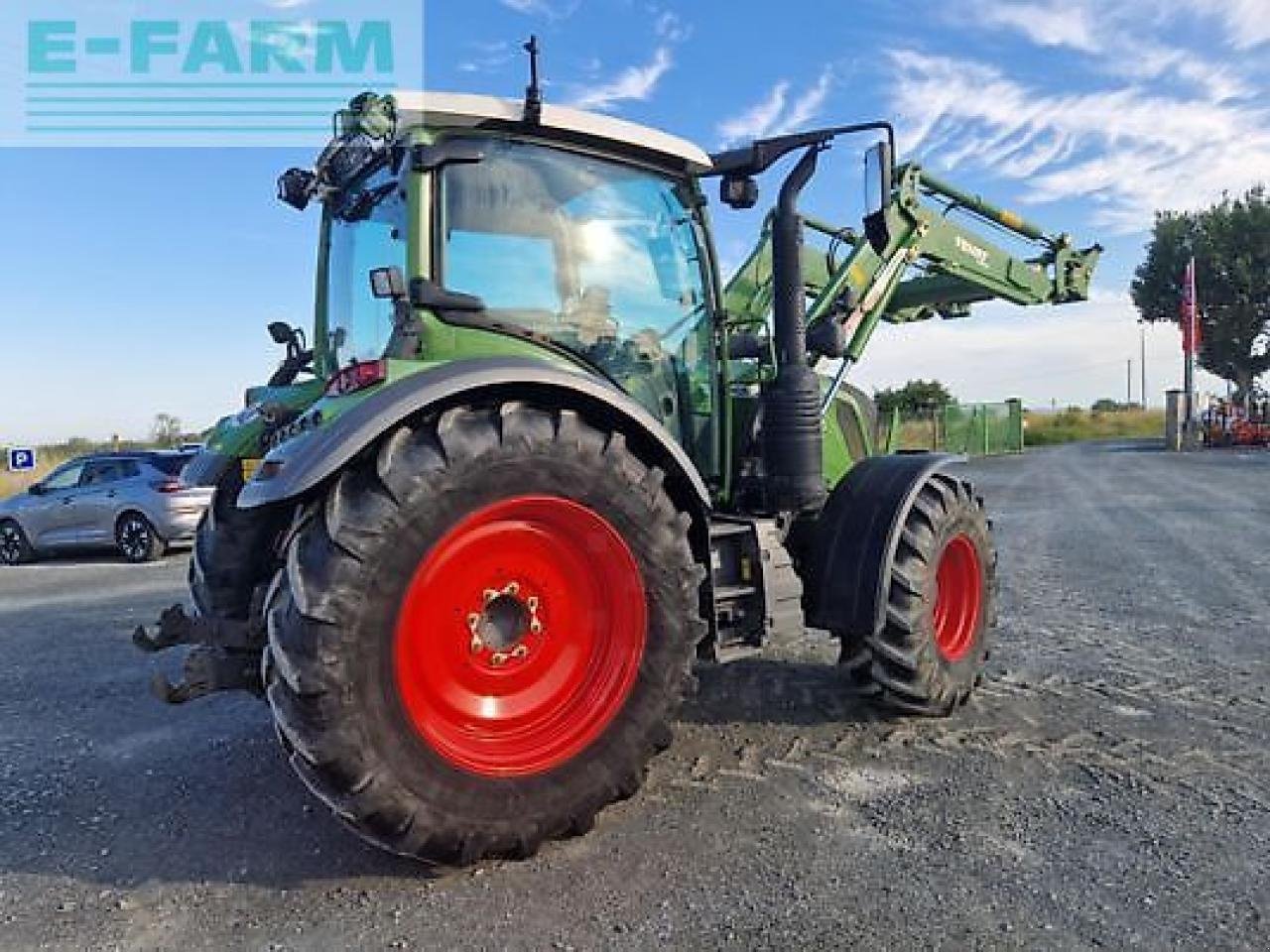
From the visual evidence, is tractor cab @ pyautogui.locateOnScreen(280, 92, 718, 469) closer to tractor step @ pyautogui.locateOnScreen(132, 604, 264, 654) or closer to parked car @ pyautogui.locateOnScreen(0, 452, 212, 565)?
tractor step @ pyautogui.locateOnScreen(132, 604, 264, 654)

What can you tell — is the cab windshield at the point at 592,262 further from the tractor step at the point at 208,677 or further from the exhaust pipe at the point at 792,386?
the tractor step at the point at 208,677

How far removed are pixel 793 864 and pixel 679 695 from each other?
0.68 m

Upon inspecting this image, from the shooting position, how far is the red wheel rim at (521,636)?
3184 mm

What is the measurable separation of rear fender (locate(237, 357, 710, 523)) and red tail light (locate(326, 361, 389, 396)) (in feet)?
0.45

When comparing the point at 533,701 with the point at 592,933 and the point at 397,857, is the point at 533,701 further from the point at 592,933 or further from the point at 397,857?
Answer: the point at 592,933

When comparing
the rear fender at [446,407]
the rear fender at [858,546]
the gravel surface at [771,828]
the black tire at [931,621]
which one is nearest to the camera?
the gravel surface at [771,828]

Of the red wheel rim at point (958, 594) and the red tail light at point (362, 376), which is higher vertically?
the red tail light at point (362, 376)

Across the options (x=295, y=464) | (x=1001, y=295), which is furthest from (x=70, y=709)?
(x=1001, y=295)

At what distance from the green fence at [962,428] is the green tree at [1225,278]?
16885 mm

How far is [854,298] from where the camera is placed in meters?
5.61

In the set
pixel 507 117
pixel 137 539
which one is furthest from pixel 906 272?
pixel 137 539

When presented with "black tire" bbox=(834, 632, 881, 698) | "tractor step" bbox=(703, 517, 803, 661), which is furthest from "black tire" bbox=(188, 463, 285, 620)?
"black tire" bbox=(834, 632, 881, 698)

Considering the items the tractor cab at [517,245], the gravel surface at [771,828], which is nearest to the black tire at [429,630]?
the gravel surface at [771,828]

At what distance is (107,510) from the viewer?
512 inches
